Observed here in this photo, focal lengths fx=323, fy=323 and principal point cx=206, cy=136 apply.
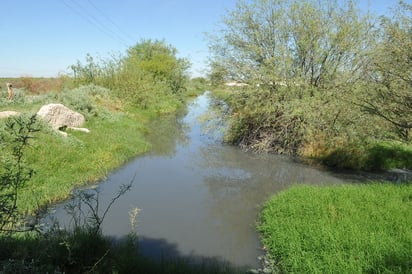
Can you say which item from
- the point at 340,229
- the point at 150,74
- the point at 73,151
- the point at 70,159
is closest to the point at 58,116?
the point at 73,151

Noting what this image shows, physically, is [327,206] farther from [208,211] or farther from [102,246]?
[102,246]

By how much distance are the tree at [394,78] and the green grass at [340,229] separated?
313 centimetres

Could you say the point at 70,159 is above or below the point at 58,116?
below

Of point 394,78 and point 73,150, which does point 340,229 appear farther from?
point 73,150

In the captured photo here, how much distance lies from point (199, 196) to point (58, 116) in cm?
893

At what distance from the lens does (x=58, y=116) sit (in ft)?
50.4

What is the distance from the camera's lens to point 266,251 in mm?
6973

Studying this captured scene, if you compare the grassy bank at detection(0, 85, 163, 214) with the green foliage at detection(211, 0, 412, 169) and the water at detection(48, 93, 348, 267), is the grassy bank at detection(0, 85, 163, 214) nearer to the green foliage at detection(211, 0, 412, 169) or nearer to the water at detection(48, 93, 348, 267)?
the water at detection(48, 93, 348, 267)

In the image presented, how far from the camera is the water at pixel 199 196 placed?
726cm

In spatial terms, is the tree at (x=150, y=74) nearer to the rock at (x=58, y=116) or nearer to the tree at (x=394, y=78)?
the rock at (x=58, y=116)

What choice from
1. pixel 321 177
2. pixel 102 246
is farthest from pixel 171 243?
pixel 321 177

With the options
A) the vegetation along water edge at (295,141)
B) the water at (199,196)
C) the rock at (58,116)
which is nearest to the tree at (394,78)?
the vegetation along water edge at (295,141)

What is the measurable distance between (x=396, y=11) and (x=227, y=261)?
391 inches

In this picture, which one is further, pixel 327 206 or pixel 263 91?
pixel 263 91
